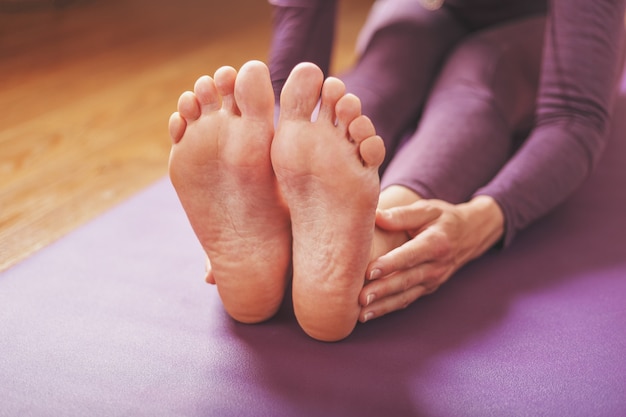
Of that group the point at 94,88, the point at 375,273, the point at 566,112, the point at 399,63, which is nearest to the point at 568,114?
the point at 566,112

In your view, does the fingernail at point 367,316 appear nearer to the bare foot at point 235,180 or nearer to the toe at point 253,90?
the bare foot at point 235,180

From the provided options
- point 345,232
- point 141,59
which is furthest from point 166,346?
point 141,59

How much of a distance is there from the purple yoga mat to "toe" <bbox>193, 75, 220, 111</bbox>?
279mm

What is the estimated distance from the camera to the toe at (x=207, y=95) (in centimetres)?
67

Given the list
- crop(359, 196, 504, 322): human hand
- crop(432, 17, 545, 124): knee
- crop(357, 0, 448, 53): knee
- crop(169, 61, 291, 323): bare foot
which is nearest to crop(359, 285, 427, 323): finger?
crop(359, 196, 504, 322): human hand

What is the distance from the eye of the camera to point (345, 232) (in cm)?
67

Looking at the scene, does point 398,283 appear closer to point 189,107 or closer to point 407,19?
point 189,107

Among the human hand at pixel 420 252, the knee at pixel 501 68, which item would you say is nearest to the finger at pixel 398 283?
the human hand at pixel 420 252

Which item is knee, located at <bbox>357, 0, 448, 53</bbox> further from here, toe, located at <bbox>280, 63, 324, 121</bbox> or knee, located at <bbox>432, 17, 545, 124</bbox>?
toe, located at <bbox>280, 63, 324, 121</bbox>

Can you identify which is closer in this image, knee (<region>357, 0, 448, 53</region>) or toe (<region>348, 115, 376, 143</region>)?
toe (<region>348, 115, 376, 143</region>)

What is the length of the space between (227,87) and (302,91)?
8 cm

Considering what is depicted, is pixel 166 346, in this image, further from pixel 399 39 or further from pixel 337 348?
pixel 399 39

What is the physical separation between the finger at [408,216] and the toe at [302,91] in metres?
0.17

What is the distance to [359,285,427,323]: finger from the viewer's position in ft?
2.47
